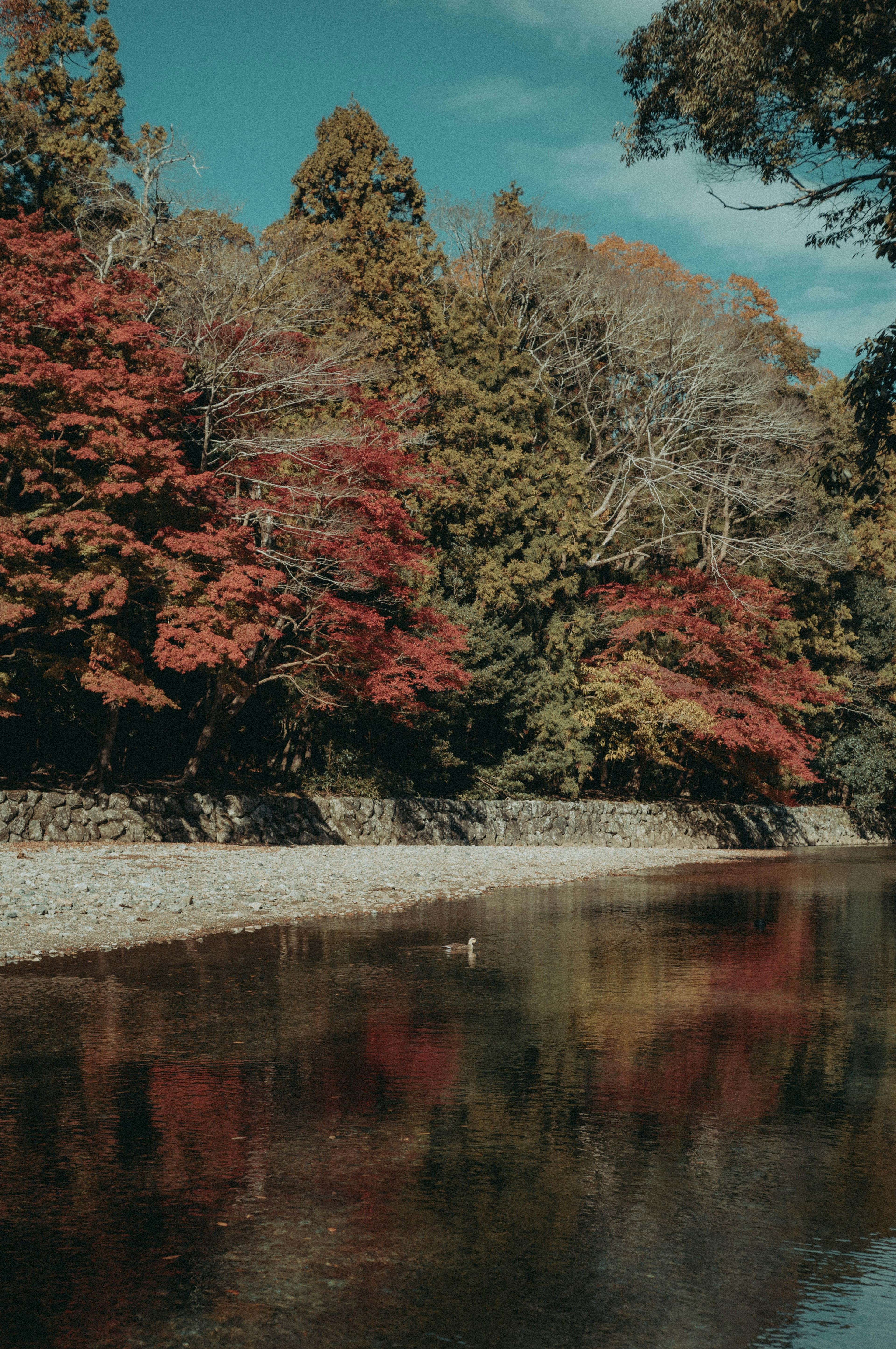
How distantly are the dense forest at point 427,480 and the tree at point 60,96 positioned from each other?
0.09 m

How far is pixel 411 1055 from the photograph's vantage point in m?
7.15

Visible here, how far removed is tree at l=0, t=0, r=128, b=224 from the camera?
28.2 m

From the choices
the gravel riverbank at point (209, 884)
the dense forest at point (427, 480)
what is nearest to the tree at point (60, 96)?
the dense forest at point (427, 480)

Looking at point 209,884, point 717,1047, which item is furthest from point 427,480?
point 717,1047

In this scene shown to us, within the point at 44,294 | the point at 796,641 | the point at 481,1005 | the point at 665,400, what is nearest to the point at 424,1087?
the point at 481,1005

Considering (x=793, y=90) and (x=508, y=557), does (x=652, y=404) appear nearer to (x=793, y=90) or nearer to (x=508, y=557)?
(x=508, y=557)

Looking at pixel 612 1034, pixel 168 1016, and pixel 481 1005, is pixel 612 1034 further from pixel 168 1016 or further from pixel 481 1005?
pixel 168 1016

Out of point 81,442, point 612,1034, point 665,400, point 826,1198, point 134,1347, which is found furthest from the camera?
point 665,400

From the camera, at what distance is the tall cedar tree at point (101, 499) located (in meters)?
19.9

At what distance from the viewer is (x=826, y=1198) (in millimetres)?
4715

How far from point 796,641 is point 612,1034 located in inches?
1353

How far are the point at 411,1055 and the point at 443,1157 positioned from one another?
1.96 metres

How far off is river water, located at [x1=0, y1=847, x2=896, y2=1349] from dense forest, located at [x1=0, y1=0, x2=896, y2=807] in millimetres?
10611

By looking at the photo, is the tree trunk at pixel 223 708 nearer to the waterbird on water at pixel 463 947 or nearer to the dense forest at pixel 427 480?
the dense forest at pixel 427 480
